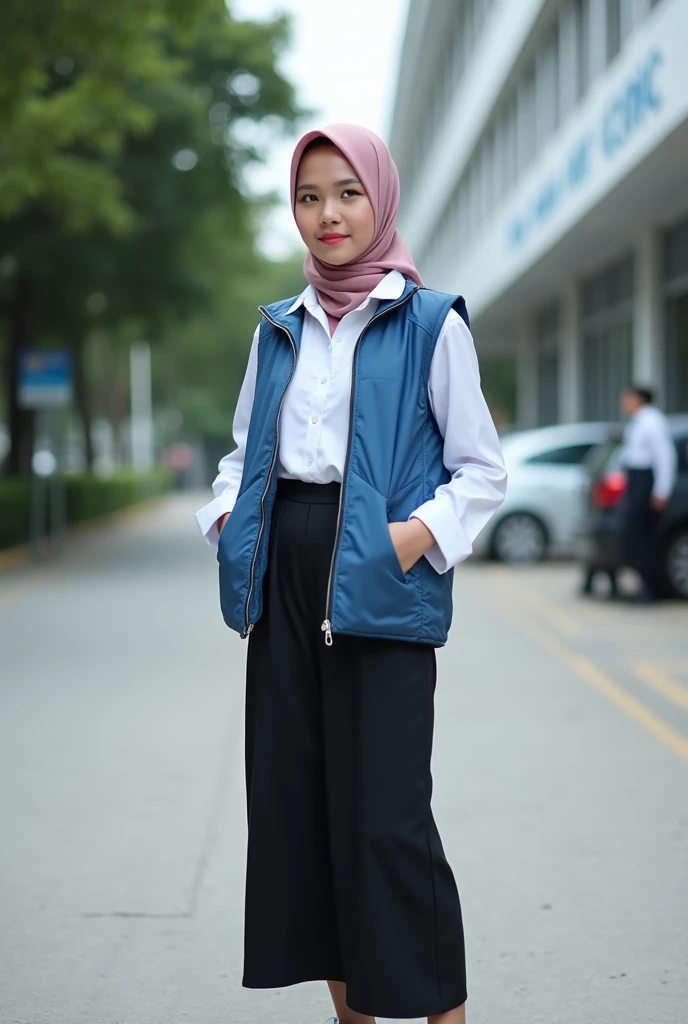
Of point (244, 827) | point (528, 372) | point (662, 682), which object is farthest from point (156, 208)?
point (244, 827)

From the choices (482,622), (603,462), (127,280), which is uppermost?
(127,280)

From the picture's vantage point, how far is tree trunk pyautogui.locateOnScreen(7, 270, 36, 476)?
80.0ft

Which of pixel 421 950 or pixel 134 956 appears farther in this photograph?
pixel 134 956

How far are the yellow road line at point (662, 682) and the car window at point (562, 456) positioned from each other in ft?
29.2

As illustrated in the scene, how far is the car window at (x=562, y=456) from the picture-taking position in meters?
18.9

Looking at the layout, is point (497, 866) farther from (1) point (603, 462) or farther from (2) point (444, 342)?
(1) point (603, 462)

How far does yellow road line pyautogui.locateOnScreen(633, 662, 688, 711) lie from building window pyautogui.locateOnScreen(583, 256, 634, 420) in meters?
13.3

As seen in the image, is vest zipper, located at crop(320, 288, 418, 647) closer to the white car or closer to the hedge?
the white car

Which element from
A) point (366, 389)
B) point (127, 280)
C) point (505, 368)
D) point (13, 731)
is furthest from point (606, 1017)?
point (505, 368)

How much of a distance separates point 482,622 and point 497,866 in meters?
7.77

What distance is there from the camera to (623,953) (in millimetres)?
4188

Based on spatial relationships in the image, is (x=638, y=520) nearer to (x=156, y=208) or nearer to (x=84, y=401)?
(x=156, y=208)

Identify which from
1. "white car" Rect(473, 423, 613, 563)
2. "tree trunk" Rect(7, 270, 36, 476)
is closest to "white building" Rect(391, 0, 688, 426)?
"white car" Rect(473, 423, 613, 563)

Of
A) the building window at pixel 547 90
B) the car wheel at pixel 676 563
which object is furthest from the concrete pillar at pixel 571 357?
the car wheel at pixel 676 563
